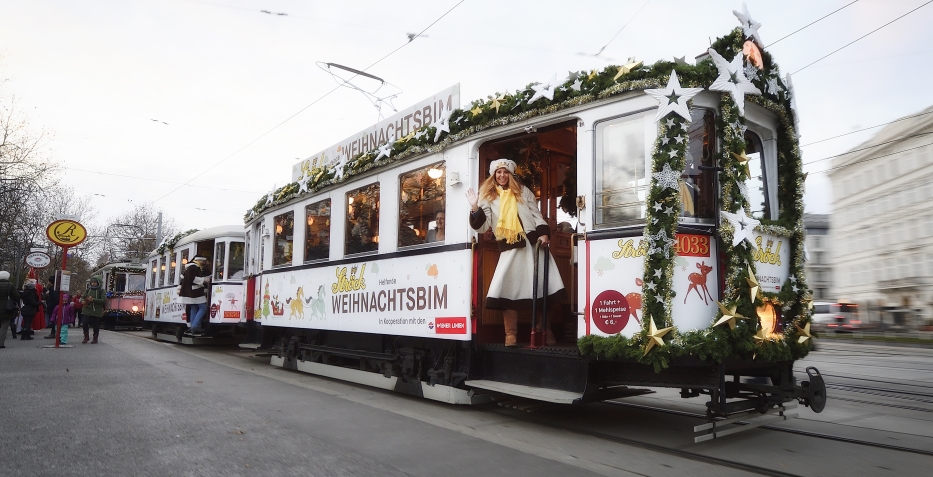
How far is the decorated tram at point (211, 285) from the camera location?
14891 mm

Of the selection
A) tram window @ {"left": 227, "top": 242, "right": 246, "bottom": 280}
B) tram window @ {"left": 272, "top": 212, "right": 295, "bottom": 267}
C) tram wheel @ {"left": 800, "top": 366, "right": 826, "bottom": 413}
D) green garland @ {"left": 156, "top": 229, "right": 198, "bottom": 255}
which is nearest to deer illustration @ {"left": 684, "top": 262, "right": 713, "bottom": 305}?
tram wheel @ {"left": 800, "top": 366, "right": 826, "bottom": 413}

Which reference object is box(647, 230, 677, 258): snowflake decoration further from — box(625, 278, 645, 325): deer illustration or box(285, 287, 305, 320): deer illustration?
box(285, 287, 305, 320): deer illustration

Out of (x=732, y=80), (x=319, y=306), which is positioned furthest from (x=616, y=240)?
(x=319, y=306)

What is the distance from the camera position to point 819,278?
208ft

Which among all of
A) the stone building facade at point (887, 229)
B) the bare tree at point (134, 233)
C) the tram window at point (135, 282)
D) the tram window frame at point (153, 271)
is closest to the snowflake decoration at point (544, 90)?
the tram window frame at point (153, 271)

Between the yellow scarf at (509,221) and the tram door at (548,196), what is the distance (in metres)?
0.36

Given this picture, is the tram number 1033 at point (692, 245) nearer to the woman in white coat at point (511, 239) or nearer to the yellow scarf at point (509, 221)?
the woman in white coat at point (511, 239)

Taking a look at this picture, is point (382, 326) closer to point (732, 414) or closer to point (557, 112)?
point (557, 112)

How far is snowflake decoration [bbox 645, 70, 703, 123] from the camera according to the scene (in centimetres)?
513

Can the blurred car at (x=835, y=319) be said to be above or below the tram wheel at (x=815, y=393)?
above

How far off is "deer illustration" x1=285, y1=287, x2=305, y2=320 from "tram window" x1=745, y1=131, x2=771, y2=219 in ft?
23.0

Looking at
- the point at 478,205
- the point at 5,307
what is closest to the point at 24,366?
the point at 5,307

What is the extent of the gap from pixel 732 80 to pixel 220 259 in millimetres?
13099

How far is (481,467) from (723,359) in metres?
2.06
